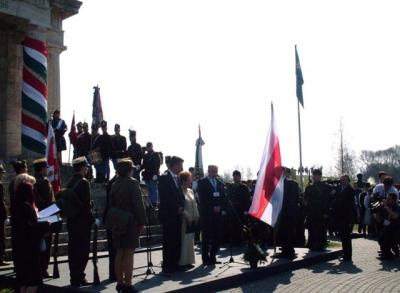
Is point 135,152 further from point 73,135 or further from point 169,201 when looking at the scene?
point 169,201

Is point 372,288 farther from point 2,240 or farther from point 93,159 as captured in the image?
point 93,159

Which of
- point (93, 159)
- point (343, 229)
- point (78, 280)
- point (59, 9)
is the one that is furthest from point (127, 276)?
point (59, 9)

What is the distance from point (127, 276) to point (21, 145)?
8.91 meters

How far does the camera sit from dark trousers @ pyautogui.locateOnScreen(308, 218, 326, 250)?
13484 mm

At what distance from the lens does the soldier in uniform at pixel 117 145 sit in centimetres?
1619

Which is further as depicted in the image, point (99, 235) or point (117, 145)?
point (117, 145)

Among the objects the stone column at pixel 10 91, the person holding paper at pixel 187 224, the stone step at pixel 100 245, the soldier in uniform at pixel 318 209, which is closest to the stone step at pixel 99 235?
the stone step at pixel 100 245

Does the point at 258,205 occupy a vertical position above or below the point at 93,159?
below

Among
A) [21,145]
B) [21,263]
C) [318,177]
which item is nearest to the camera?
[21,263]

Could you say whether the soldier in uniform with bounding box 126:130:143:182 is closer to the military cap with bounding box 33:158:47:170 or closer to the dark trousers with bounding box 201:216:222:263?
the dark trousers with bounding box 201:216:222:263

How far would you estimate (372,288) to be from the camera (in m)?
8.95

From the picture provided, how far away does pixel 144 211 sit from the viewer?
7.86 m

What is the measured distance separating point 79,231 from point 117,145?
26.4 feet

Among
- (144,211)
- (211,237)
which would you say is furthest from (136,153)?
(144,211)
